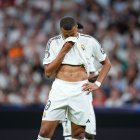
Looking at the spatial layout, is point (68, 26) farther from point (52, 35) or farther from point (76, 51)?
point (52, 35)

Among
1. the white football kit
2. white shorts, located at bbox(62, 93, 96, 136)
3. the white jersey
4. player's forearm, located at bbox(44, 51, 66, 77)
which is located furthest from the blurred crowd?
player's forearm, located at bbox(44, 51, 66, 77)

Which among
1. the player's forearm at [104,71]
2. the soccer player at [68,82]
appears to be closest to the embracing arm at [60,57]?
the soccer player at [68,82]

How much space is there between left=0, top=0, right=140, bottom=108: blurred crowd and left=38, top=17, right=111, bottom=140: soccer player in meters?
3.27

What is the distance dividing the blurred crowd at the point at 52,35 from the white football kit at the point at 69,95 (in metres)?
3.27

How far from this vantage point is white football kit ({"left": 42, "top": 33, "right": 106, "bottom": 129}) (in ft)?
26.8

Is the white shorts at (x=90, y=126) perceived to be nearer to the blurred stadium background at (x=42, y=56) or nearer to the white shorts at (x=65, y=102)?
the white shorts at (x=65, y=102)

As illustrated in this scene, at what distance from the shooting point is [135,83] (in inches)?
499

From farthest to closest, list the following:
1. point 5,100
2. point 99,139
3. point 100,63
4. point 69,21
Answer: point 5,100, point 99,139, point 100,63, point 69,21

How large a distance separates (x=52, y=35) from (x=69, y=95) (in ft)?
20.8

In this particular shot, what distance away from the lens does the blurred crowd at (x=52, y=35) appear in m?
12.6

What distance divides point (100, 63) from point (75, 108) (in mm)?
922

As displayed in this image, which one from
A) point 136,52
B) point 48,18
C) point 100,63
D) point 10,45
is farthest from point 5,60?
point 100,63

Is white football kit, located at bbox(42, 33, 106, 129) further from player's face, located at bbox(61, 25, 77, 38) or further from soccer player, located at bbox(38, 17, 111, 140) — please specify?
player's face, located at bbox(61, 25, 77, 38)

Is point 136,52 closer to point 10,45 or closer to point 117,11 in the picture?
point 117,11
